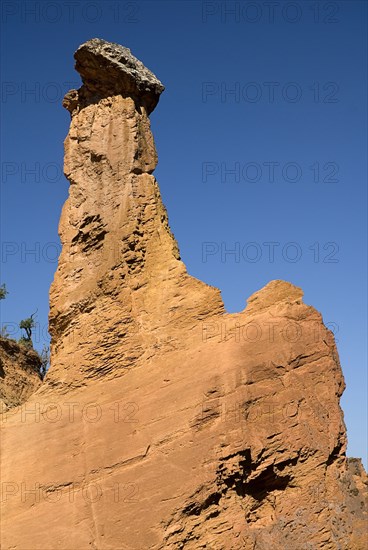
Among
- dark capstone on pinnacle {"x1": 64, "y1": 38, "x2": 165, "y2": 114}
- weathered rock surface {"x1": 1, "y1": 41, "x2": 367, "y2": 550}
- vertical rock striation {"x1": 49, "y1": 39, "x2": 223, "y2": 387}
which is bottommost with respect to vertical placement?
weathered rock surface {"x1": 1, "y1": 41, "x2": 367, "y2": 550}

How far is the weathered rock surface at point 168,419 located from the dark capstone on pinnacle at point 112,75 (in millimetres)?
2168

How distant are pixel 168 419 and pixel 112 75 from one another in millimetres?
7074

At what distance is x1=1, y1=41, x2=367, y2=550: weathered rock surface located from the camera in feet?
36.6

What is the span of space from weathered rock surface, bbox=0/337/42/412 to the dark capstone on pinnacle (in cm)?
729

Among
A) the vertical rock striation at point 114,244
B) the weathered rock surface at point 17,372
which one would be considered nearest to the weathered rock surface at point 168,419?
the vertical rock striation at point 114,244

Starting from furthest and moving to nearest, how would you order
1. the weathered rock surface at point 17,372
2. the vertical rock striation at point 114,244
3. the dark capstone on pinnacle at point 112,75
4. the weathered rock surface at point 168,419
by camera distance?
the weathered rock surface at point 17,372 → the dark capstone on pinnacle at point 112,75 → the vertical rock striation at point 114,244 → the weathered rock surface at point 168,419

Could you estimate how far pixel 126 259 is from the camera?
1344cm

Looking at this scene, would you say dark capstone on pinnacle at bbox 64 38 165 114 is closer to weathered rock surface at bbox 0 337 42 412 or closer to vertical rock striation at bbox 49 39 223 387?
vertical rock striation at bbox 49 39 223 387

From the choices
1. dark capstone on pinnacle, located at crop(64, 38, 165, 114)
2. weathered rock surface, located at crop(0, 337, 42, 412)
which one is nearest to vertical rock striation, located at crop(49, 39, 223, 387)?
dark capstone on pinnacle, located at crop(64, 38, 165, 114)

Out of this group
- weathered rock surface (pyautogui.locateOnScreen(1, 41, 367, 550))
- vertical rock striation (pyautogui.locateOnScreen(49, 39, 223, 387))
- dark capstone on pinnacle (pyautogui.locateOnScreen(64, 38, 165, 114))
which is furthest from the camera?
dark capstone on pinnacle (pyautogui.locateOnScreen(64, 38, 165, 114))

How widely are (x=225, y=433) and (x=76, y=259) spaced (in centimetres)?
464

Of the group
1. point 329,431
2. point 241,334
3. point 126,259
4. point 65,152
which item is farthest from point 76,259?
point 329,431

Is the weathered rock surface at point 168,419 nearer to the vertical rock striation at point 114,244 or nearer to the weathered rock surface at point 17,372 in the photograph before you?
the vertical rock striation at point 114,244

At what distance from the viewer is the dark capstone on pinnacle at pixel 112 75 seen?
14.5m
